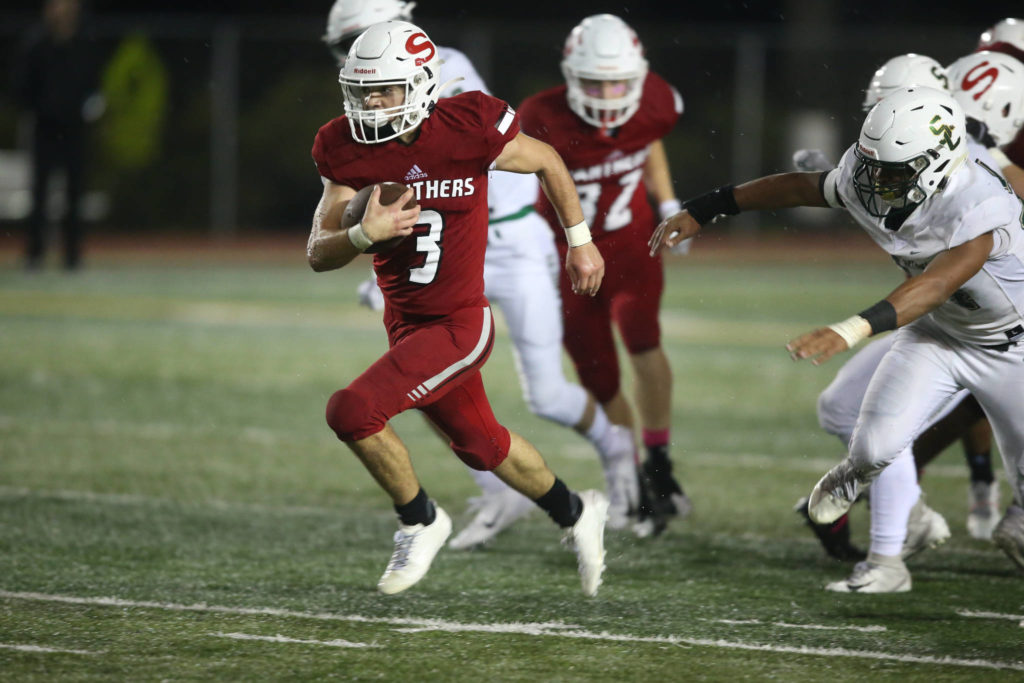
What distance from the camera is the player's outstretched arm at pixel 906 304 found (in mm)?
3656

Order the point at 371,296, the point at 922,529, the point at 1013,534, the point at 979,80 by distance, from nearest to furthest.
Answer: the point at 1013,534, the point at 922,529, the point at 979,80, the point at 371,296

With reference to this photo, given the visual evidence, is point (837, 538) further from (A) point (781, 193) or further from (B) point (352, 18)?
(B) point (352, 18)

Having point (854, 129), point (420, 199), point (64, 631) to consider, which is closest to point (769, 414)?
point (420, 199)

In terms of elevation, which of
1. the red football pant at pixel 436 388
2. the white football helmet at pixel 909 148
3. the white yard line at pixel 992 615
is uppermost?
the white football helmet at pixel 909 148

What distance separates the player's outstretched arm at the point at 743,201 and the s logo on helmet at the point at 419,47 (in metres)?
0.96

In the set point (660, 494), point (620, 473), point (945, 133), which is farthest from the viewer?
A: point (660, 494)

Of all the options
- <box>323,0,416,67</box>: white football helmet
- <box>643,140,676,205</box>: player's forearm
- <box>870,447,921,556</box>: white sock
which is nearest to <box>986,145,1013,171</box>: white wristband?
<box>870,447,921,556</box>: white sock

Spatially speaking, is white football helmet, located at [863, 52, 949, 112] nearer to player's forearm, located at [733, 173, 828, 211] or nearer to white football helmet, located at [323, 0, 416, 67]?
player's forearm, located at [733, 173, 828, 211]

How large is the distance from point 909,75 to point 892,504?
143 centimetres

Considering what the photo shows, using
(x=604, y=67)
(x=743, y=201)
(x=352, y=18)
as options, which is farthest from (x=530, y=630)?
(x=352, y=18)

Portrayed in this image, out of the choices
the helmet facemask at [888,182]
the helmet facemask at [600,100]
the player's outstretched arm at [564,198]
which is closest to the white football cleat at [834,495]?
the helmet facemask at [888,182]

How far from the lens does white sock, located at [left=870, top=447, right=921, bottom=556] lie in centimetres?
452

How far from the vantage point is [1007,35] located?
18.0 feet

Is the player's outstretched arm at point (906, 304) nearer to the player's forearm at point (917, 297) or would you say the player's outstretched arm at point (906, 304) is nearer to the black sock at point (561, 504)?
the player's forearm at point (917, 297)
